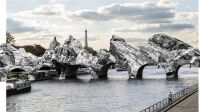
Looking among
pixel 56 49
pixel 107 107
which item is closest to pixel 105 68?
pixel 56 49

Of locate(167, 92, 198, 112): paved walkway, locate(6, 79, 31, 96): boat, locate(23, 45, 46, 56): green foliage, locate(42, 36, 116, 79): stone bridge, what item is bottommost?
locate(6, 79, 31, 96): boat

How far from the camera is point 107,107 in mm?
57906

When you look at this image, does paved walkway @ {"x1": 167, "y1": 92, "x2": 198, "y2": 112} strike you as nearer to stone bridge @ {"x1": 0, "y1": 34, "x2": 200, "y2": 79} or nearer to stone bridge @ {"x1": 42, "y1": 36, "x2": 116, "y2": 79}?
stone bridge @ {"x1": 0, "y1": 34, "x2": 200, "y2": 79}

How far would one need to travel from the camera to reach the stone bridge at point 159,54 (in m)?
120

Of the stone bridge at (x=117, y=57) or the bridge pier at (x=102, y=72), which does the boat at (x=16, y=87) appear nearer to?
the stone bridge at (x=117, y=57)

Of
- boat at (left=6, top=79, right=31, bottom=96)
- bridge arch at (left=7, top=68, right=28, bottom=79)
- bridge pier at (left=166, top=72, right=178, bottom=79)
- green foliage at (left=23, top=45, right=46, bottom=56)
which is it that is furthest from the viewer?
green foliage at (left=23, top=45, right=46, bottom=56)

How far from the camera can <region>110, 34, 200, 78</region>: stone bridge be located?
120 m

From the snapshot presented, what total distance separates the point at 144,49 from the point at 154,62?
4.35 m

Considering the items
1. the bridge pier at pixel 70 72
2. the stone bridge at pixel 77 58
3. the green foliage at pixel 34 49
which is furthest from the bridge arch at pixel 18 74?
the green foliage at pixel 34 49

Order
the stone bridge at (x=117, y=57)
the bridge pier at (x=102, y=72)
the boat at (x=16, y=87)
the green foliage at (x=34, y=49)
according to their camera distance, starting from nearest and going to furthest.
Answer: the boat at (x=16, y=87)
the stone bridge at (x=117, y=57)
the bridge pier at (x=102, y=72)
the green foliage at (x=34, y=49)

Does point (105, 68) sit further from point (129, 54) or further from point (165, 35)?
point (165, 35)

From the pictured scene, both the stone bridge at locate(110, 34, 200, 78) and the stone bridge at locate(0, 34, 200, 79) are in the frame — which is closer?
the stone bridge at locate(110, 34, 200, 78)

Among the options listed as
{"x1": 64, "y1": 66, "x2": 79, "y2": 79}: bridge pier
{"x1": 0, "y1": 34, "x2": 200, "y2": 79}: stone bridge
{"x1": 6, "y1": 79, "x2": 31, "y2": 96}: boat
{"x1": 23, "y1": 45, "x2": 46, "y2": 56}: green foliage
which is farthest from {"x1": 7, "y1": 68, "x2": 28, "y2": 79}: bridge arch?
{"x1": 23, "y1": 45, "x2": 46, "y2": 56}: green foliage

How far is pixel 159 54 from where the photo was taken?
397 feet
